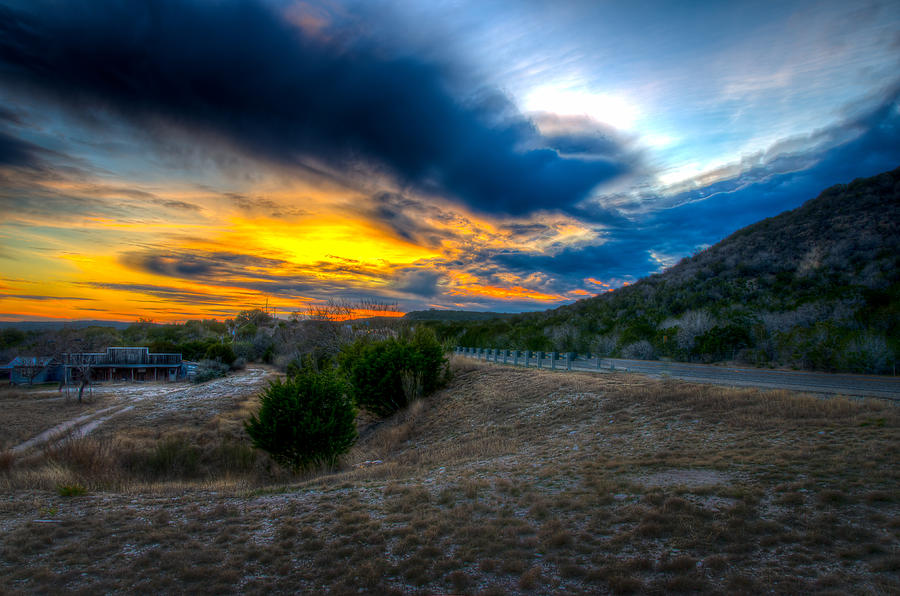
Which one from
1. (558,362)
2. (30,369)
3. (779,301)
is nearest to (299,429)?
(558,362)

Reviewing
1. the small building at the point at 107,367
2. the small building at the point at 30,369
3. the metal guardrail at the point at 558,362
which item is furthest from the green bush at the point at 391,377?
the small building at the point at 30,369

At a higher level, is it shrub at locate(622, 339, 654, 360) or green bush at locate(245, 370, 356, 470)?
shrub at locate(622, 339, 654, 360)

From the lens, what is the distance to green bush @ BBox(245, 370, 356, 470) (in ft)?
46.3

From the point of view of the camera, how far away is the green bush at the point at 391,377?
24.1 m

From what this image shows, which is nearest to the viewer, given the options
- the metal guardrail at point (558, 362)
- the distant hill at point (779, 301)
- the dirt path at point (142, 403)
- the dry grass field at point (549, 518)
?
the dry grass field at point (549, 518)

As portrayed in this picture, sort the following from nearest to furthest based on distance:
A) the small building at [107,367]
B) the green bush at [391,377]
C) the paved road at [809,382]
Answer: the paved road at [809,382], the green bush at [391,377], the small building at [107,367]

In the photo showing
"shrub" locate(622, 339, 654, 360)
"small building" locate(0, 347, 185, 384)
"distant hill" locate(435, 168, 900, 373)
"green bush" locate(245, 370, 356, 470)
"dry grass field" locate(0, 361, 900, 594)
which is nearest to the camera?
"dry grass field" locate(0, 361, 900, 594)

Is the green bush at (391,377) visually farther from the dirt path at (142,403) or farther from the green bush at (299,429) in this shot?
the dirt path at (142,403)

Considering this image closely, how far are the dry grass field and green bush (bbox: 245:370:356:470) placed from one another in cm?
136

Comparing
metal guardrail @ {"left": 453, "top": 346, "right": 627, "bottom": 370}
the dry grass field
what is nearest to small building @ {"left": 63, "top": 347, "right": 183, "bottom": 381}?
metal guardrail @ {"left": 453, "top": 346, "right": 627, "bottom": 370}

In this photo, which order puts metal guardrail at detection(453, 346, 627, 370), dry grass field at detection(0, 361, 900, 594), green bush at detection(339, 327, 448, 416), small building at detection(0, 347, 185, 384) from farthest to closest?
small building at detection(0, 347, 185, 384), green bush at detection(339, 327, 448, 416), metal guardrail at detection(453, 346, 627, 370), dry grass field at detection(0, 361, 900, 594)

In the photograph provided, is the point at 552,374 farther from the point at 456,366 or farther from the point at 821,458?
the point at 821,458

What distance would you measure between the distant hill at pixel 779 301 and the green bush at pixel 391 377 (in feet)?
51.0

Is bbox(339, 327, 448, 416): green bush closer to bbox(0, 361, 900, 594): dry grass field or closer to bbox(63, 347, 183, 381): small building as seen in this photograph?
bbox(0, 361, 900, 594): dry grass field
